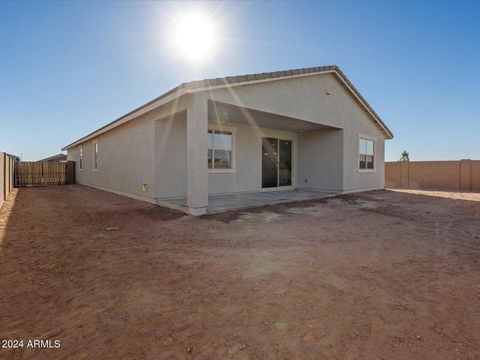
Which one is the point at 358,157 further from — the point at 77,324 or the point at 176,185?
the point at 77,324

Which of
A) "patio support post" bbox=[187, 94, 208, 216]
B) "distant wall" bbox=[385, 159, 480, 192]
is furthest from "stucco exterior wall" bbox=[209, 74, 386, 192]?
"distant wall" bbox=[385, 159, 480, 192]

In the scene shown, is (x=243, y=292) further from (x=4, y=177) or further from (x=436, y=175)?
(x=436, y=175)

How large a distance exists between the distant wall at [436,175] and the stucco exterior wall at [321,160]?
31.9 feet

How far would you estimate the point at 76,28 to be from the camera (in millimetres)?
8180

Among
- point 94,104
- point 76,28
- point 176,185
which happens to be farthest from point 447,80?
point 94,104

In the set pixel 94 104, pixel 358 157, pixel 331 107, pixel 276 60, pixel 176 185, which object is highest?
pixel 276 60

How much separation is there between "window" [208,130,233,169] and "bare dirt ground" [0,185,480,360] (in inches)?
187

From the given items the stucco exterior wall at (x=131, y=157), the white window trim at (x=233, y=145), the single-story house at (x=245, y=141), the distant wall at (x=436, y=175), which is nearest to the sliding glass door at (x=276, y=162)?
the single-story house at (x=245, y=141)

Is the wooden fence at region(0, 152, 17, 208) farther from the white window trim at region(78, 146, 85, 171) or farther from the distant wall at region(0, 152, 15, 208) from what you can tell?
the white window trim at region(78, 146, 85, 171)

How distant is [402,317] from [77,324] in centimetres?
283

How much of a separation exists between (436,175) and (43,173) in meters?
28.1

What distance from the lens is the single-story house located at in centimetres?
691

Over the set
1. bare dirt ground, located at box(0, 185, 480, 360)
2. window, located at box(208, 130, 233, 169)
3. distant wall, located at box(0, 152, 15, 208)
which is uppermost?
window, located at box(208, 130, 233, 169)

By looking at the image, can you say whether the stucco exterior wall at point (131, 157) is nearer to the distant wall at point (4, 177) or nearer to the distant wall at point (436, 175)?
the distant wall at point (4, 177)
